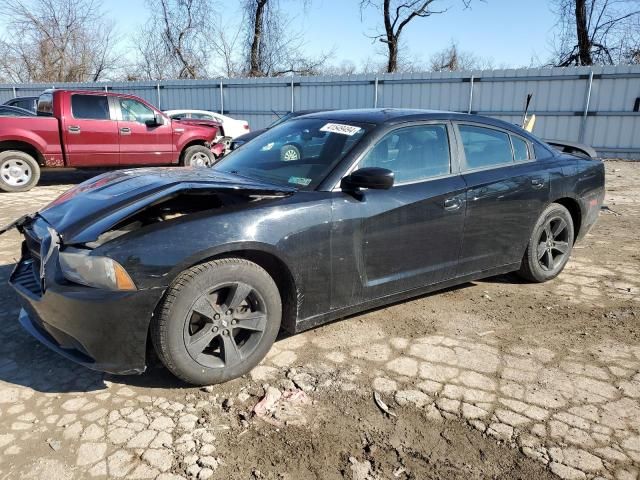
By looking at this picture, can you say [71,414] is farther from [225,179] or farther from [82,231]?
[225,179]

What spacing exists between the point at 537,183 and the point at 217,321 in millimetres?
2959

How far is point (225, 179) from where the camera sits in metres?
3.38

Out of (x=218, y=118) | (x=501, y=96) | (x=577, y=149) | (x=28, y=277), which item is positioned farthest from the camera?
(x=218, y=118)

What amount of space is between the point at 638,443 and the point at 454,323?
59.2 inches

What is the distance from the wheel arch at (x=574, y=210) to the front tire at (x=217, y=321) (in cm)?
299

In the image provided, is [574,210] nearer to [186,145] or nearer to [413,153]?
[413,153]

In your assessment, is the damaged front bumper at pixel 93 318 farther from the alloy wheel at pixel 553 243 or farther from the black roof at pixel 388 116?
the alloy wheel at pixel 553 243

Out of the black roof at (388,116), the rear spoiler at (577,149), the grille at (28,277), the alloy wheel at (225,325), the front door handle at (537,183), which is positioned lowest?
the alloy wheel at (225,325)

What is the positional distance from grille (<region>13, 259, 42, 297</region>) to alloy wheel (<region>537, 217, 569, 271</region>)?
393 cm

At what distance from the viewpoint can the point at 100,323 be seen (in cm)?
253

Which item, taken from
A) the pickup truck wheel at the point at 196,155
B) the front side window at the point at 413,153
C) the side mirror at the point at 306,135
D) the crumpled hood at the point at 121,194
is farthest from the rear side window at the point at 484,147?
the pickup truck wheel at the point at 196,155

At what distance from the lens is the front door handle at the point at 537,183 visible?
4223 millimetres

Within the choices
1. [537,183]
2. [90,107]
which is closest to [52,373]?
[537,183]

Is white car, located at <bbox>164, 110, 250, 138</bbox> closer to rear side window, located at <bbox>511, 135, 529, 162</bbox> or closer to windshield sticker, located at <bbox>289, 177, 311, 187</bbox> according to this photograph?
rear side window, located at <bbox>511, 135, 529, 162</bbox>
